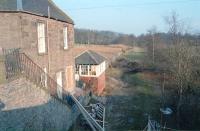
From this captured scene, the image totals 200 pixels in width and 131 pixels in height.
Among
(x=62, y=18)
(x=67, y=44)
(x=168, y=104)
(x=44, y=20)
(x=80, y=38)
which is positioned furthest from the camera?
(x=80, y=38)

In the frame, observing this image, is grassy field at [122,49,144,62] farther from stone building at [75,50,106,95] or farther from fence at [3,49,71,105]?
fence at [3,49,71,105]

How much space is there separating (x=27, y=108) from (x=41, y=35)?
21.8 ft

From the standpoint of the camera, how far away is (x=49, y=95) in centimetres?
1603

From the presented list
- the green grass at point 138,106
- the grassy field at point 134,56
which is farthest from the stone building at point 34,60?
the grassy field at point 134,56

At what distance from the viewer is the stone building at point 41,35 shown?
53.7ft

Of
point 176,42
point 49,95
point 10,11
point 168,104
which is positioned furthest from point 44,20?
point 176,42

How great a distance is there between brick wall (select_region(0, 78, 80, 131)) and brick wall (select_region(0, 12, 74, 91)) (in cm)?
310

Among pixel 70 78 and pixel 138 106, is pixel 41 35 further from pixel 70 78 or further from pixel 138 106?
pixel 138 106

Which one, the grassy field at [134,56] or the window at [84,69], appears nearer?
the window at [84,69]

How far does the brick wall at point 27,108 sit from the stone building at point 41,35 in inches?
120

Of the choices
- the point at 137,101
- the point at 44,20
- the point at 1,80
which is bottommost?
the point at 137,101

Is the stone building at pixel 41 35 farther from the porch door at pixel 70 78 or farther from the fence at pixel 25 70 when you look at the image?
the fence at pixel 25 70

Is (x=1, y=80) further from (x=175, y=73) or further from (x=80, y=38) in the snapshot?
(x=80, y=38)

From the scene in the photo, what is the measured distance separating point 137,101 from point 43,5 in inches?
810
